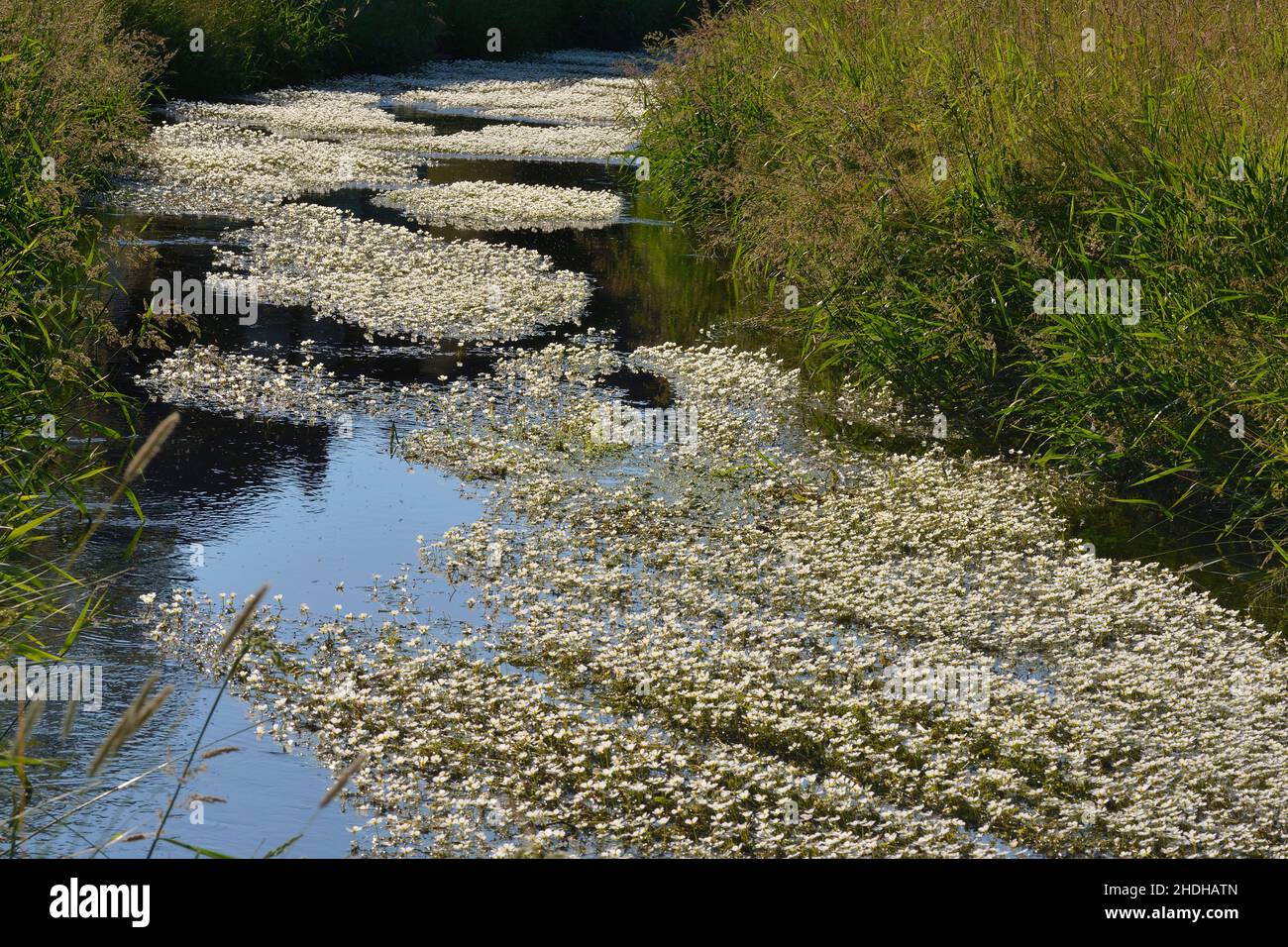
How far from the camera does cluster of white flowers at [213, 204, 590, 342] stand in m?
12.3

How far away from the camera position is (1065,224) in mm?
9516

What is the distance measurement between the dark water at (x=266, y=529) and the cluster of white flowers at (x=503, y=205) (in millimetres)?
1441

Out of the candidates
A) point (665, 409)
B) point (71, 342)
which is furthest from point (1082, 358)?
point (71, 342)

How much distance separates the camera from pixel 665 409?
10.3 metres

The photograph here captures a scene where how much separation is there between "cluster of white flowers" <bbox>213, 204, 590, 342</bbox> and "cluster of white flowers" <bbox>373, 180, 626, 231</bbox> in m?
1.19

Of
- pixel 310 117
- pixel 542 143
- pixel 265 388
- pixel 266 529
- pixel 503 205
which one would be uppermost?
pixel 310 117

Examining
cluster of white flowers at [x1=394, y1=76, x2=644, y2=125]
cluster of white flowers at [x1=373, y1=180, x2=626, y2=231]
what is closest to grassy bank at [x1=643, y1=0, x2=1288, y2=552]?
cluster of white flowers at [x1=373, y1=180, x2=626, y2=231]

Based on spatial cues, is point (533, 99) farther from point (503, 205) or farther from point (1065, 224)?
point (1065, 224)

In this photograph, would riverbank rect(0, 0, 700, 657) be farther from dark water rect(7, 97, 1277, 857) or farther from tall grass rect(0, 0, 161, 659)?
dark water rect(7, 97, 1277, 857)

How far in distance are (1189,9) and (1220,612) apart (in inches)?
187

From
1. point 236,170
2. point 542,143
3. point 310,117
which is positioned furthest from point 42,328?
point 310,117

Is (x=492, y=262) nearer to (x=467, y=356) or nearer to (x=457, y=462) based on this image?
(x=467, y=356)

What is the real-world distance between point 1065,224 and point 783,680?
448cm

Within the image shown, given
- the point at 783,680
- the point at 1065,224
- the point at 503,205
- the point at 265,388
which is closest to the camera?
the point at 783,680
